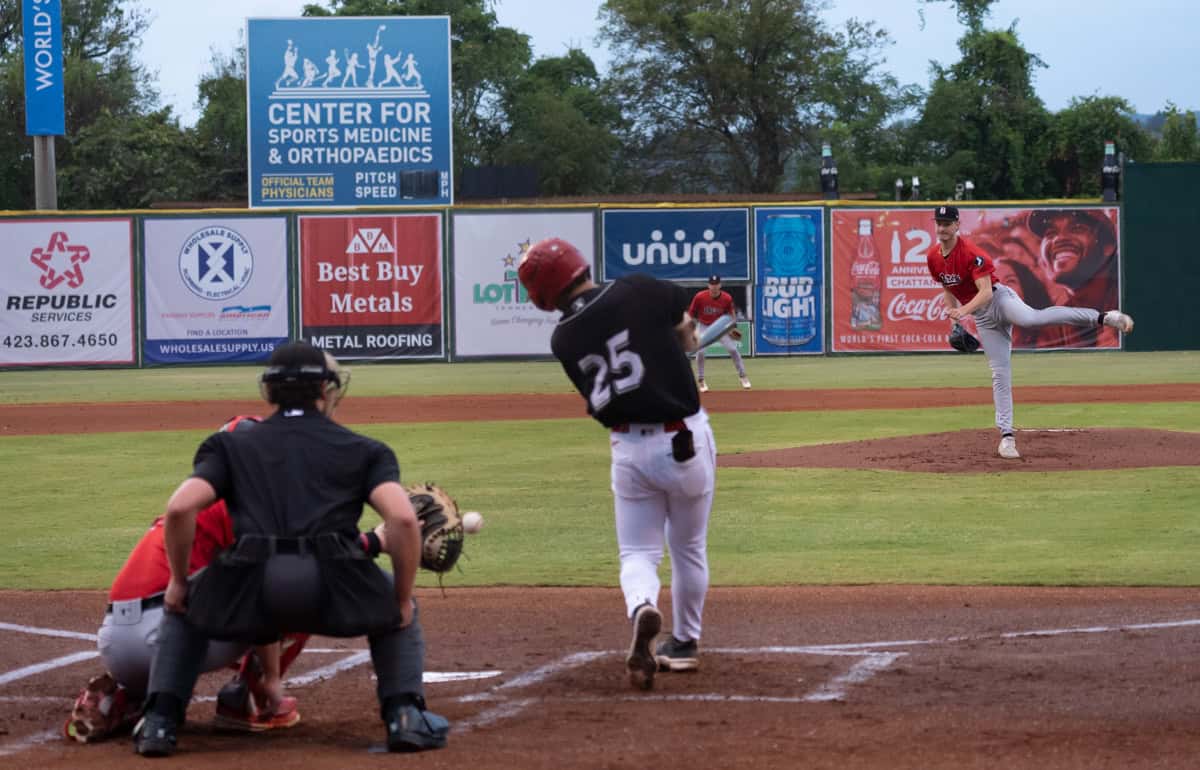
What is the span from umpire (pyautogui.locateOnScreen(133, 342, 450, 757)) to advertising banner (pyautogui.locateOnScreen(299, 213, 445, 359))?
2841cm

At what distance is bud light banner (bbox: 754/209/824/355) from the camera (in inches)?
1310

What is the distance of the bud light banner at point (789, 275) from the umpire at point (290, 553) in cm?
2871

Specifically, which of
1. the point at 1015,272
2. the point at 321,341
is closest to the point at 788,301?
the point at 1015,272

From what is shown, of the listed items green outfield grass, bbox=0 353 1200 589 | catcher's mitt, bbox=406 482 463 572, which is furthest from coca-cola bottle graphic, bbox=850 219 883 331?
catcher's mitt, bbox=406 482 463 572

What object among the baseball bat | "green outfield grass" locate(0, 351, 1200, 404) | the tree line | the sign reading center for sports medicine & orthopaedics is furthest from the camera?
the tree line

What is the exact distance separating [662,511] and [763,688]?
2.66ft

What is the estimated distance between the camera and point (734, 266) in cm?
3353

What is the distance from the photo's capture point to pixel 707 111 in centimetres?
7569

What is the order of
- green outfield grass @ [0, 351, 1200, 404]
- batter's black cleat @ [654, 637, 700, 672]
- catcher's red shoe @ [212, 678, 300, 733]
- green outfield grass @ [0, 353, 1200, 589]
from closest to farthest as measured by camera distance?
catcher's red shoe @ [212, 678, 300, 733] → batter's black cleat @ [654, 637, 700, 672] → green outfield grass @ [0, 353, 1200, 589] → green outfield grass @ [0, 351, 1200, 404]

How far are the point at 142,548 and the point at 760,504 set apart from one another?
697cm

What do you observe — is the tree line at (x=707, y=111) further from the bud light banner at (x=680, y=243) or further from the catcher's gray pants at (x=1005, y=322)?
the catcher's gray pants at (x=1005, y=322)

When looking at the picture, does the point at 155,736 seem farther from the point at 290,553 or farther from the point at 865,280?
the point at 865,280

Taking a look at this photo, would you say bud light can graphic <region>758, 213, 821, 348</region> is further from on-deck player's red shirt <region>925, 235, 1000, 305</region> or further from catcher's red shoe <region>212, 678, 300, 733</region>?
catcher's red shoe <region>212, 678, 300, 733</region>

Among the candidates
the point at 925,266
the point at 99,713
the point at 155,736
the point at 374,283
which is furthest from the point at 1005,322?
the point at 374,283
